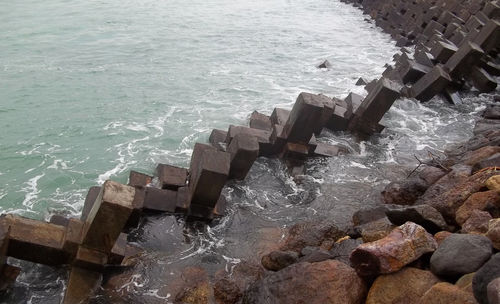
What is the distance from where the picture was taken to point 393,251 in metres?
5.45

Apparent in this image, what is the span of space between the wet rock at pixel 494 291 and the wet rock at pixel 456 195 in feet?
10.0

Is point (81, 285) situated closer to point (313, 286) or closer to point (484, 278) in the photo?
point (313, 286)

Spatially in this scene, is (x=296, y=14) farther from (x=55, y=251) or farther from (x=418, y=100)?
(x=55, y=251)

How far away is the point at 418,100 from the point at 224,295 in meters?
11.1

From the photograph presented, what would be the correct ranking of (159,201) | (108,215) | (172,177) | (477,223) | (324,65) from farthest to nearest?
1. (324,65)
2. (172,177)
3. (159,201)
4. (108,215)
5. (477,223)

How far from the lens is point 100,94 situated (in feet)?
48.8

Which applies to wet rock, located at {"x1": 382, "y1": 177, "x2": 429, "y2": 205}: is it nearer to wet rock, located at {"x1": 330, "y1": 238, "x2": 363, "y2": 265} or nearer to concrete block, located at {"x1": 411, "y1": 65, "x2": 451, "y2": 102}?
wet rock, located at {"x1": 330, "y1": 238, "x2": 363, "y2": 265}

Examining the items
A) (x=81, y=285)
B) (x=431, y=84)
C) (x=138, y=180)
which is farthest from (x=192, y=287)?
(x=431, y=84)

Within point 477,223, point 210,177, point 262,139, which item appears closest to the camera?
point 477,223

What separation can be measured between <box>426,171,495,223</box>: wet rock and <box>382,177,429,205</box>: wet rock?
3.31 feet

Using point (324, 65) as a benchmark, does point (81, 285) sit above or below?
below

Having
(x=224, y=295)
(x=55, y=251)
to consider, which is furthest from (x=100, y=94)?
(x=224, y=295)

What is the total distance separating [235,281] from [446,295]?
3347 mm

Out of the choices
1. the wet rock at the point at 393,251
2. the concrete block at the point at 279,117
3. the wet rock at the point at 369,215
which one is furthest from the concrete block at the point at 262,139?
the wet rock at the point at 393,251
